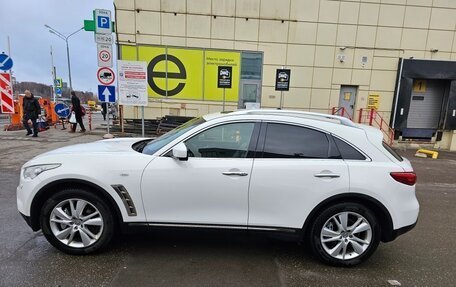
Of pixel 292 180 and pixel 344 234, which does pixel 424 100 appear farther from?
pixel 292 180

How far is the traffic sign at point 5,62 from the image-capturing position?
37.1 feet

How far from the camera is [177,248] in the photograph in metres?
3.62

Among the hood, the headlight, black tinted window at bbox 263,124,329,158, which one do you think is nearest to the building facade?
the hood

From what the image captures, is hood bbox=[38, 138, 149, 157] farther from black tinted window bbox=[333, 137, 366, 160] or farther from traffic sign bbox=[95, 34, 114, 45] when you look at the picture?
traffic sign bbox=[95, 34, 114, 45]

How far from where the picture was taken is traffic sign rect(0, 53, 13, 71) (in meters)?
11.3

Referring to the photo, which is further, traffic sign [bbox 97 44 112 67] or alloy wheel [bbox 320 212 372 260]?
traffic sign [bbox 97 44 112 67]

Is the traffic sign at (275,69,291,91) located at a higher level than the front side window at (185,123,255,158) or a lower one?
higher

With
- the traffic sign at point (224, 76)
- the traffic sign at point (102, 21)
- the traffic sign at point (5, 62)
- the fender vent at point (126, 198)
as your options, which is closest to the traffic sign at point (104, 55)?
the traffic sign at point (102, 21)

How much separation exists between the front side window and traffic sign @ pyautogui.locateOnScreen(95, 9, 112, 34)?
319 inches

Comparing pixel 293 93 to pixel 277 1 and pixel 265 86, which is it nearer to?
pixel 265 86

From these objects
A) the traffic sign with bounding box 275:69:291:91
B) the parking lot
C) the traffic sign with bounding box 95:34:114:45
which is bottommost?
the parking lot

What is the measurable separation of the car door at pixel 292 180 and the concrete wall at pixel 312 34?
1107cm

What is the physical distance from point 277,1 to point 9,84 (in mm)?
11559

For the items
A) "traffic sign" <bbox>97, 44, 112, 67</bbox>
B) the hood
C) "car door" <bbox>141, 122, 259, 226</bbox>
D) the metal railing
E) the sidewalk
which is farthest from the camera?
the metal railing
